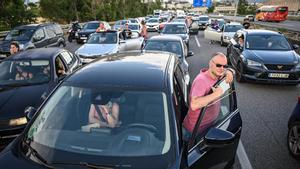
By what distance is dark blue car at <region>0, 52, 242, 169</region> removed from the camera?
2.29m

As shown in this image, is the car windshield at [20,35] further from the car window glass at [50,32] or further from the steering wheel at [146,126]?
the steering wheel at [146,126]

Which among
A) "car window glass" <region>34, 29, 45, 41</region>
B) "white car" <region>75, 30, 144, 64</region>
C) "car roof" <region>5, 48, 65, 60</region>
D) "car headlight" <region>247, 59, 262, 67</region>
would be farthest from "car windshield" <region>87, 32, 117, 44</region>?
"car headlight" <region>247, 59, 262, 67</region>

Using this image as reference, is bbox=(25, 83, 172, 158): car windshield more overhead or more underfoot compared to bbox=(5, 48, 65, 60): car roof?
more underfoot

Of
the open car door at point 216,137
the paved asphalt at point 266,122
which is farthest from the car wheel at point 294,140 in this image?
the open car door at point 216,137

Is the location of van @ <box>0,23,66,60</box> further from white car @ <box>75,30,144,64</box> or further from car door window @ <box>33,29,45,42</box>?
white car @ <box>75,30,144,64</box>

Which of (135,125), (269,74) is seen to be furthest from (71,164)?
(269,74)

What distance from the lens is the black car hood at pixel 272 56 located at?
807 centimetres

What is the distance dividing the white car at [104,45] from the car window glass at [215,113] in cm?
860

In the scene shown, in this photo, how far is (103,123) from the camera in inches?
107

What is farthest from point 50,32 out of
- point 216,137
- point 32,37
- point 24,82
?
point 216,137

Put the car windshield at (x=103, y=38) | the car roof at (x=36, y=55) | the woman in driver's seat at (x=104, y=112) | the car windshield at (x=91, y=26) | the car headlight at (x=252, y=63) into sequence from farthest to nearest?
the car windshield at (x=91, y=26) < the car windshield at (x=103, y=38) < the car headlight at (x=252, y=63) < the car roof at (x=36, y=55) < the woman in driver's seat at (x=104, y=112)

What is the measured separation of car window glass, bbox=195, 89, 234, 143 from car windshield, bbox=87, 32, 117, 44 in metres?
9.93

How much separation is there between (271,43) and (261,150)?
5.81 metres

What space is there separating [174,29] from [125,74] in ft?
42.6
